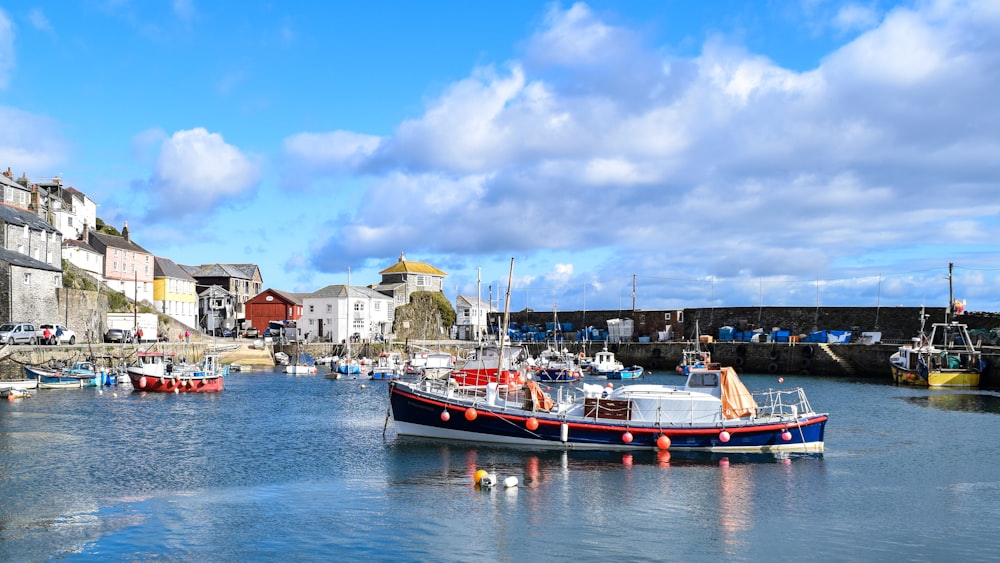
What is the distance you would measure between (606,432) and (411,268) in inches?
3601

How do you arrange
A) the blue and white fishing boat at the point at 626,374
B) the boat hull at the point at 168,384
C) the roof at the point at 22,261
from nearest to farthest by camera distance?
the boat hull at the point at 168,384 → the roof at the point at 22,261 → the blue and white fishing boat at the point at 626,374

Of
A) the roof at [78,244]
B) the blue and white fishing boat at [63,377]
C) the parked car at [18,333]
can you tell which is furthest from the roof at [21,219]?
the blue and white fishing boat at [63,377]

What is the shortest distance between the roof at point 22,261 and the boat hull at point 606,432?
47.5 meters

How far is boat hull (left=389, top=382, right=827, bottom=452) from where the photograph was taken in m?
30.7

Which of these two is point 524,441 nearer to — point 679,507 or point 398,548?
point 679,507

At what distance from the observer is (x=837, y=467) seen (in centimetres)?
2970

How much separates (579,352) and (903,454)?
68.0 m

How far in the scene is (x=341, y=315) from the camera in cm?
10312

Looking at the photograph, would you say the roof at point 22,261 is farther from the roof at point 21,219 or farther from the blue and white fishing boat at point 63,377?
the blue and white fishing boat at point 63,377

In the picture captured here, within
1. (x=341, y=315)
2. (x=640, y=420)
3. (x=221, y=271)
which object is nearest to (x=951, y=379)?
(x=640, y=420)

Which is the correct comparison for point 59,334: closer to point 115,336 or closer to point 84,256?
point 115,336

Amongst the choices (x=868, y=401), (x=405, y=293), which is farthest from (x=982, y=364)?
(x=405, y=293)

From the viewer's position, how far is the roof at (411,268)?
12005 centimetres

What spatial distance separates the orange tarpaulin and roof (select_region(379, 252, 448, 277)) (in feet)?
295
